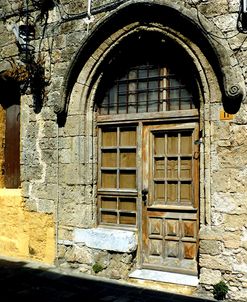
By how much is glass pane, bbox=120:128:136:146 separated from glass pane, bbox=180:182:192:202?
3.04ft

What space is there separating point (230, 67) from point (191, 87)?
766 mm

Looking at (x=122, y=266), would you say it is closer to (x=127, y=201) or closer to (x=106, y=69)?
(x=127, y=201)

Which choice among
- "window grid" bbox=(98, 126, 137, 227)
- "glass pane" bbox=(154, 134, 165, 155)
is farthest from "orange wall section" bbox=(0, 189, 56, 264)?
"glass pane" bbox=(154, 134, 165, 155)

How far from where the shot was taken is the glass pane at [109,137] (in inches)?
216

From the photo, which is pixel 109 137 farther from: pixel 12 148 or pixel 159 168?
pixel 12 148

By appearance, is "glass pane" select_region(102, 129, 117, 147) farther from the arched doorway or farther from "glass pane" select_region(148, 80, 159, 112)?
"glass pane" select_region(148, 80, 159, 112)

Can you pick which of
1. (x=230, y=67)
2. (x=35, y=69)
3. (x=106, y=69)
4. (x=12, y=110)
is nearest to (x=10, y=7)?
(x=35, y=69)

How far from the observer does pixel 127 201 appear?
5355mm

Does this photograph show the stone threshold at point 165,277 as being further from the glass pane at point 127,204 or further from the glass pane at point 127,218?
the glass pane at point 127,204

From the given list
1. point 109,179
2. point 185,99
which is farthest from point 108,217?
point 185,99

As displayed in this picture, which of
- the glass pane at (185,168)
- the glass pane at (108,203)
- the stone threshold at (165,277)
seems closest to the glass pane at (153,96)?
the glass pane at (185,168)

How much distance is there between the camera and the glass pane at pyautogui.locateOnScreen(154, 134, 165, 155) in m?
5.12

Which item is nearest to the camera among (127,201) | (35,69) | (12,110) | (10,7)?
(127,201)

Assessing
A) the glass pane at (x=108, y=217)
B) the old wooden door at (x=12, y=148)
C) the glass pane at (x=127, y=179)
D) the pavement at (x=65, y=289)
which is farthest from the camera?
the old wooden door at (x=12, y=148)
